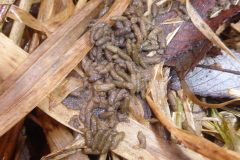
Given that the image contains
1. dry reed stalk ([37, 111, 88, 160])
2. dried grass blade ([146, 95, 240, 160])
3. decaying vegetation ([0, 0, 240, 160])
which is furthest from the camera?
dry reed stalk ([37, 111, 88, 160])

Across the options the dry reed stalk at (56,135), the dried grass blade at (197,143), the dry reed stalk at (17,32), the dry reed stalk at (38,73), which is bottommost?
the dried grass blade at (197,143)

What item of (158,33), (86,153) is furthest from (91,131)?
(158,33)

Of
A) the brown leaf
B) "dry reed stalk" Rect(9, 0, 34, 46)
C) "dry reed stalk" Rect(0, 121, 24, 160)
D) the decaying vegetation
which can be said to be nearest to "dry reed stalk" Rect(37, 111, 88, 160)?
the decaying vegetation

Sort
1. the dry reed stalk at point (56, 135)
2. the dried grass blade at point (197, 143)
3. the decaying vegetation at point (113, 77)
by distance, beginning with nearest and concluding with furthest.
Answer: the dried grass blade at point (197, 143) < the decaying vegetation at point (113, 77) < the dry reed stalk at point (56, 135)

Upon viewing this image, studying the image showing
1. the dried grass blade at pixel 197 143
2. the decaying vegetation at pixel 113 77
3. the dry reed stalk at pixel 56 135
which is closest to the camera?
the dried grass blade at pixel 197 143

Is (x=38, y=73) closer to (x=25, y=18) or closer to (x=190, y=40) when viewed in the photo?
(x=25, y=18)

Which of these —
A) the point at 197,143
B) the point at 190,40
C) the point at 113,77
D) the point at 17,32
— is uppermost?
the point at 17,32

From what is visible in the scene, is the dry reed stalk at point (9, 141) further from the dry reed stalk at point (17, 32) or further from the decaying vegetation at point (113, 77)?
the dry reed stalk at point (17, 32)

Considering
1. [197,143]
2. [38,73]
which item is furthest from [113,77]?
[197,143]

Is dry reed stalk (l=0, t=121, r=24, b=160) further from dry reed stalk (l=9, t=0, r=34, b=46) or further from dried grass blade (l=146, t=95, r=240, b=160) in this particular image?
dried grass blade (l=146, t=95, r=240, b=160)

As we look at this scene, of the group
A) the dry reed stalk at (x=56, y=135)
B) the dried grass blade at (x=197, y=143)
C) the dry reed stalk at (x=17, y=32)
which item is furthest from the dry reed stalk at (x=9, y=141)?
the dried grass blade at (x=197, y=143)

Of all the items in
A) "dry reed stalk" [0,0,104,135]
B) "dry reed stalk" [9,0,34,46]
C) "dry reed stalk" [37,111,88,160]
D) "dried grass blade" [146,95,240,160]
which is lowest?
"dried grass blade" [146,95,240,160]

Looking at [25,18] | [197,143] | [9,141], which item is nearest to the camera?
[197,143]
